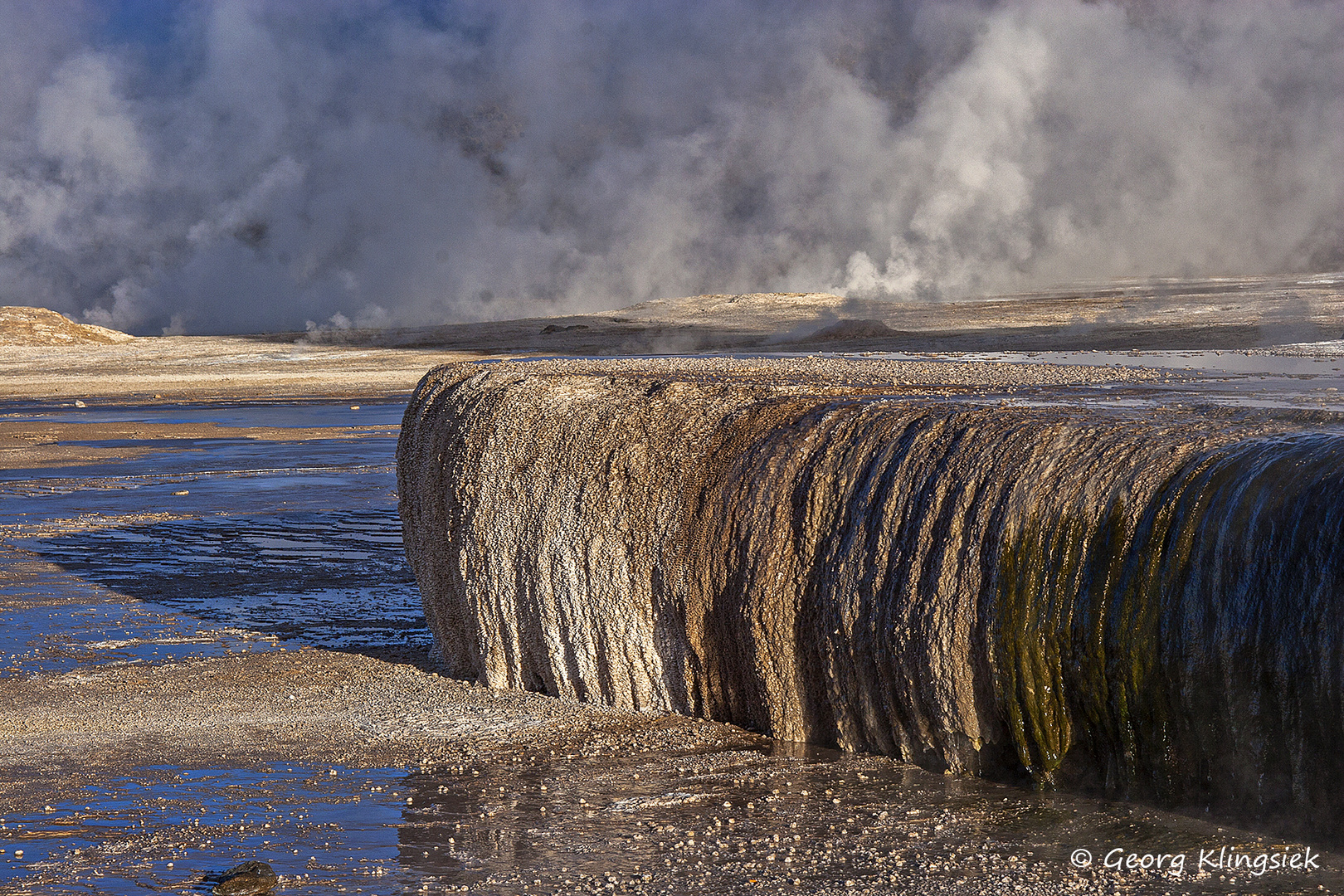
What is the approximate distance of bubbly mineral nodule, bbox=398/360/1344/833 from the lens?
5676 millimetres

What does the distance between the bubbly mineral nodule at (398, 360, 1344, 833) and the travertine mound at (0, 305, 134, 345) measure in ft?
259

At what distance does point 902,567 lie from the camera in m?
6.80

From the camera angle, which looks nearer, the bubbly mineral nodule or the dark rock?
the dark rock

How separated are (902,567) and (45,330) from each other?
283ft

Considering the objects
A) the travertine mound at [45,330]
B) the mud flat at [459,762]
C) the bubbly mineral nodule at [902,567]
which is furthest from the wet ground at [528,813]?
the travertine mound at [45,330]

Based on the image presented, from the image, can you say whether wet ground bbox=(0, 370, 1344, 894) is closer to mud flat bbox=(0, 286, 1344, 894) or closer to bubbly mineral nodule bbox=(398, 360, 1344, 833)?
mud flat bbox=(0, 286, 1344, 894)

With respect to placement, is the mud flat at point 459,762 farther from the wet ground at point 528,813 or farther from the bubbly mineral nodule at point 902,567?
the bubbly mineral nodule at point 902,567

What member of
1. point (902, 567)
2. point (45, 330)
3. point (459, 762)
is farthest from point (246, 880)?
point (45, 330)

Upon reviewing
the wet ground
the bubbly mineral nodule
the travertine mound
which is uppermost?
the travertine mound

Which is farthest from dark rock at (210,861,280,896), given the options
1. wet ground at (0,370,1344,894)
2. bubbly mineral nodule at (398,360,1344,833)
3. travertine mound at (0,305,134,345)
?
travertine mound at (0,305,134,345)

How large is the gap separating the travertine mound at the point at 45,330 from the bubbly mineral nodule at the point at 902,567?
78.9m

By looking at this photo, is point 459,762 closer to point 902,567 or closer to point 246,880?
point 246,880

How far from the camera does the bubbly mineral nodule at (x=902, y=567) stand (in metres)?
5.68

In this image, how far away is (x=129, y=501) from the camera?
18.4 metres
